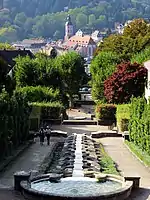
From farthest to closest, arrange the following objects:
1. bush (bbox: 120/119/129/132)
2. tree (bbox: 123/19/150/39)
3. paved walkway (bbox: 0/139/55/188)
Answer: tree (bbox: 123/19/150/39)
bush (bbox: 120/119/129/132)
paved walkway (bbox: 0/139/55/188)

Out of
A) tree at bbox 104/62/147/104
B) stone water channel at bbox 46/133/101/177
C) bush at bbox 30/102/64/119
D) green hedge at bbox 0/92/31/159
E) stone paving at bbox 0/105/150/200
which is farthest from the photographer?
tree at bbox 104/62/147/104

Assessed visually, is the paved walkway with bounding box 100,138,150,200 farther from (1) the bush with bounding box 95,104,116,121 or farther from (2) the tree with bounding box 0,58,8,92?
(1) the bush with bounding box 95,104,116,121

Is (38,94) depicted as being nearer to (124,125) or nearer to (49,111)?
(49,111)

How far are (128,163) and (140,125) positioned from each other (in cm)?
425

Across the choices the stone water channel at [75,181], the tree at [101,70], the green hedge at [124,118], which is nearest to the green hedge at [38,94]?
the tree at [101,70]

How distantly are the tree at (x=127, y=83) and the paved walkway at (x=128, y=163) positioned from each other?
1269 cm

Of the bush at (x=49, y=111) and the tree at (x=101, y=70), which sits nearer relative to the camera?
the bush at (x=49, y=111)

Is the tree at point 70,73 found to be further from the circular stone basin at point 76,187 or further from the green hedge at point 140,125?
the circular stone basin at point 76,187

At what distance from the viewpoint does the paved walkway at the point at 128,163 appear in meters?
21.1

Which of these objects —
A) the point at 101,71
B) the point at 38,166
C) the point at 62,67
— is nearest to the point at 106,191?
the point at 38,166

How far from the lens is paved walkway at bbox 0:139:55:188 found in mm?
23422

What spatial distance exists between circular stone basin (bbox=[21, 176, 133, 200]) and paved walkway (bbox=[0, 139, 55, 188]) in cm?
171

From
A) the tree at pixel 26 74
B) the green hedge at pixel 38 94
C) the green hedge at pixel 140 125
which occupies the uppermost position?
the tree at pixel 26 74

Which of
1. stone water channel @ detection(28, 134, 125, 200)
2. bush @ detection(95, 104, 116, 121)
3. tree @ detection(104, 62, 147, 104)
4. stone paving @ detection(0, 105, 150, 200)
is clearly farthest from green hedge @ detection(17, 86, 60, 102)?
stone water channel @ detection(28, 134, 125, 200)
